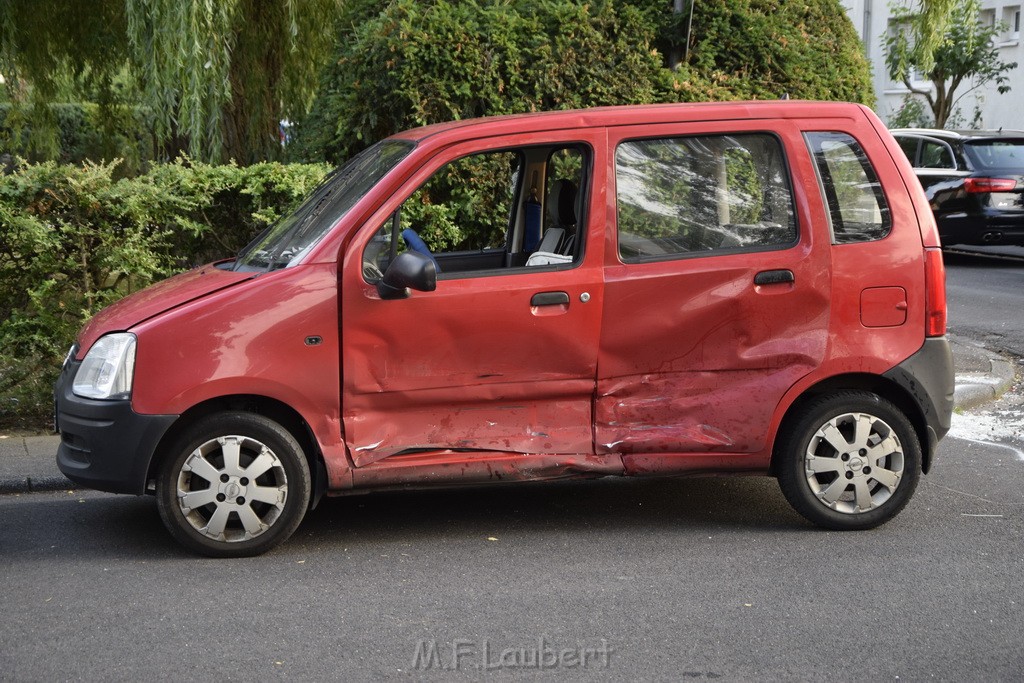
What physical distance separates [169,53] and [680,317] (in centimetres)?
538

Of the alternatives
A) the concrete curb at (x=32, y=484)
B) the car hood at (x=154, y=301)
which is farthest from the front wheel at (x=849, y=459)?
the concrete curb at (x=32, y=484)

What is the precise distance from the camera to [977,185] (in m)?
16.8

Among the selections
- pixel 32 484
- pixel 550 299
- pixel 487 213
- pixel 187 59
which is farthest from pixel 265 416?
pixel 187 59

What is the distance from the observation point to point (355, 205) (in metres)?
5.53

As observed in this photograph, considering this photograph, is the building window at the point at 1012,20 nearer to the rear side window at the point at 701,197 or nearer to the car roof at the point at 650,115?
the car roof at the point at 650,115

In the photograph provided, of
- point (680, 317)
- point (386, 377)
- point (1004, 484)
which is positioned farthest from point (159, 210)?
point (1004, 484)

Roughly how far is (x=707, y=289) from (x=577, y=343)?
2.04ft

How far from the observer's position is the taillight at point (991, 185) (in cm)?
1673

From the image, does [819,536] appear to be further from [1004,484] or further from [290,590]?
[290,590]

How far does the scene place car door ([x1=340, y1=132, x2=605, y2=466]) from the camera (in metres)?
5.43

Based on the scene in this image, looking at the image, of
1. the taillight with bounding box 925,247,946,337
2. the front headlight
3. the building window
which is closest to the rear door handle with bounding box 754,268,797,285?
the taillight with bounding box 925,247,946,337

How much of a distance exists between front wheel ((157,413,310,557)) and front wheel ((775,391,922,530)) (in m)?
2.18

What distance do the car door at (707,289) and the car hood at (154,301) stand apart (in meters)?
1.68

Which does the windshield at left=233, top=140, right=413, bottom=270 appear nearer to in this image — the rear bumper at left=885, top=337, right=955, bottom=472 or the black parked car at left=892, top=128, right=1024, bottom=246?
the rear bumper at left=885, top=337, right=955, bottom=472
